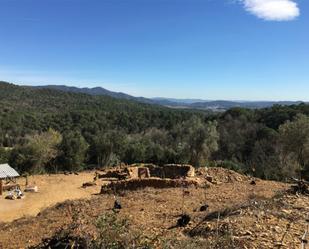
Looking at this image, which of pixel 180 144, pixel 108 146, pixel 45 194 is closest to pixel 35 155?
pixel 108 146

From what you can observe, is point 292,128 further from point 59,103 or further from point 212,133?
point 59,103

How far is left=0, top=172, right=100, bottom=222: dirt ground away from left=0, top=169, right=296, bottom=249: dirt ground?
557 centimetres

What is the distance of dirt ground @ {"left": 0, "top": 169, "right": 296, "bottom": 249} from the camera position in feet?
22.4

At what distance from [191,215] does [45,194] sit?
1385 cm

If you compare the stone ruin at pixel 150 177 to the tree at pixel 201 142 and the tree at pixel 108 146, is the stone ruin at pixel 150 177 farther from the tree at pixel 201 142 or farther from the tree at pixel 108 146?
the tree at pixel 201 142

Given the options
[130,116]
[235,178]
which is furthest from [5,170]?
[130,116]

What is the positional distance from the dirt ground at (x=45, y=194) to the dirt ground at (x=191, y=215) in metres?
5.57

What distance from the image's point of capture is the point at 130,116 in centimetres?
7375

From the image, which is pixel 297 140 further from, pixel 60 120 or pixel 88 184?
pixel 60 120

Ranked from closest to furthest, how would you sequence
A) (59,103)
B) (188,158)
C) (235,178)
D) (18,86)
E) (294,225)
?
(294,225) < (235,178) < (188,158) < (59,103) < (18,86)

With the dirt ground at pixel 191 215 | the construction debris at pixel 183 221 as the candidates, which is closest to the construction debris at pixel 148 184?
the dirt ground at pixel 191 215

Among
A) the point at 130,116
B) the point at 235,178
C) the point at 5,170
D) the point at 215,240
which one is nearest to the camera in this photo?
the point at 215,240

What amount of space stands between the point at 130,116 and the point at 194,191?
59.6 meters

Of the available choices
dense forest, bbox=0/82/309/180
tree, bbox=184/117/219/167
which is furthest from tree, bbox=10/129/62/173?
tree, bbox=184/117/219/167
